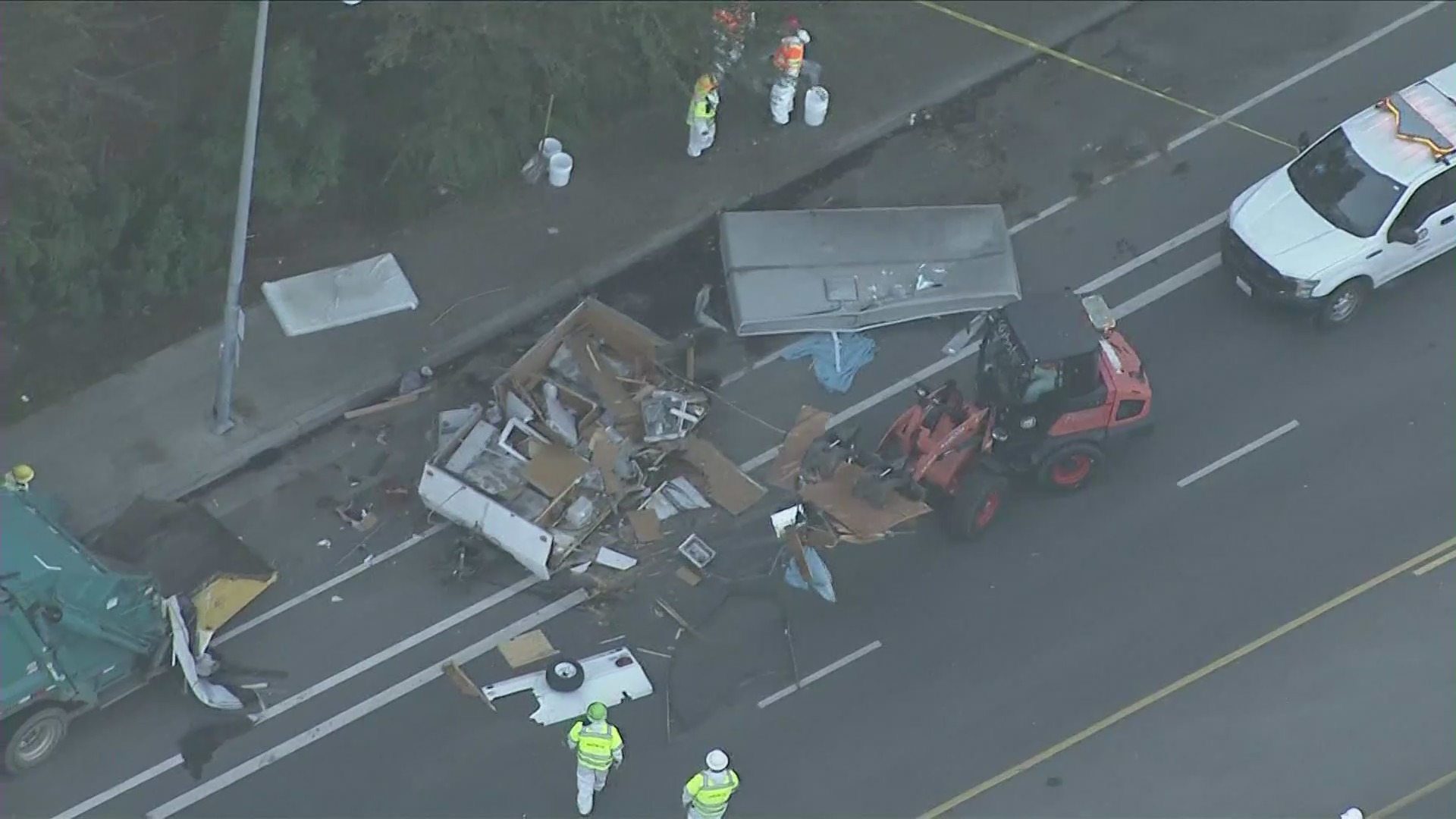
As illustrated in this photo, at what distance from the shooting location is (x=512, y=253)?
1941cm

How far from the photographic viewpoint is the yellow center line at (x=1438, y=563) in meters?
16.5

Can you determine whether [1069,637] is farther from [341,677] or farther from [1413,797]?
[341,677]

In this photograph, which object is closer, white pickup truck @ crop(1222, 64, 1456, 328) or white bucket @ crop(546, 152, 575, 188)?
white pickup truck @ crop(1222, 64, 1456, 328)

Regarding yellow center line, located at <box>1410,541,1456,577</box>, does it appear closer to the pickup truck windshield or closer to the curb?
the pickup truck windshield

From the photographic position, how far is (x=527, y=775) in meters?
15.3

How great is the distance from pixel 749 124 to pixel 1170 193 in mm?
5176

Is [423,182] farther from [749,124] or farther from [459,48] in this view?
[749,124]

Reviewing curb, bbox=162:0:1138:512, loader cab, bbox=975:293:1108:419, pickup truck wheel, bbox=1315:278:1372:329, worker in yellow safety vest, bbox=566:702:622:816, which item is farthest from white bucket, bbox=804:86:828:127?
worker in yellow safety vest, bbox=566:702:622:816

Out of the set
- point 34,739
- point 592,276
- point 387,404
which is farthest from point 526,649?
point 592,276

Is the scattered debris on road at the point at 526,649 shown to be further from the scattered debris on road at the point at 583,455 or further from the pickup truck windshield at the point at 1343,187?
the pickup truck windshield at the point at 1343,187

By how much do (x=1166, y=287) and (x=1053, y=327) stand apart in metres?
3.49

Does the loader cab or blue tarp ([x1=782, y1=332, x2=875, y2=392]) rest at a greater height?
the loader cab

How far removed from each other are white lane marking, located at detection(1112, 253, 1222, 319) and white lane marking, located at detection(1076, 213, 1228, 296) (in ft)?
A: 1.13

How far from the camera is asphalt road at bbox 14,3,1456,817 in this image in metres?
15.2
